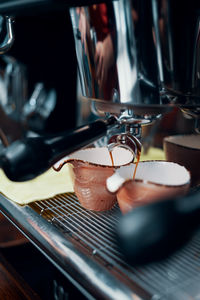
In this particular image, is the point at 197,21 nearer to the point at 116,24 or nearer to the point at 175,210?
the point at 116,24

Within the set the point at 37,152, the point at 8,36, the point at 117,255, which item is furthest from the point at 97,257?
the point at 8,36

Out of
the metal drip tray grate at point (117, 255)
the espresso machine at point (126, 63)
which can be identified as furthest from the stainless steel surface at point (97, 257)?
the espresso machine at point (126, 63)

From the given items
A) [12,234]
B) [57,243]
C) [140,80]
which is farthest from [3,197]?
[140,80]

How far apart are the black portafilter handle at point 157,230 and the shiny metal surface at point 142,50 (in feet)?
0.48

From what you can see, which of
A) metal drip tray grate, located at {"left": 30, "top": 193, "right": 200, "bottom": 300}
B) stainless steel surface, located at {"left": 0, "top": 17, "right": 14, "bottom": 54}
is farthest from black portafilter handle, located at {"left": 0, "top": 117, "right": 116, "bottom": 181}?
stainless steel surface, located at {"left": 0, "top": 17, "right": 14, "bottom": 54}

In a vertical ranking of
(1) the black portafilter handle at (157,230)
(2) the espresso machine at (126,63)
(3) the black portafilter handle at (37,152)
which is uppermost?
(2) the espresso machine at (126,63)

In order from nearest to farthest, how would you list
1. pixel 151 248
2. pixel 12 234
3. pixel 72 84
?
1. pixel 151 248
2. pixel 12 234
3. pixel 72 84

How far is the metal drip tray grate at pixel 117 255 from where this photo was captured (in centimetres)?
34

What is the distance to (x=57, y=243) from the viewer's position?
0.42 metres

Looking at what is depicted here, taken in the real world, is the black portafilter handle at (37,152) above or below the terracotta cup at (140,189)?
above

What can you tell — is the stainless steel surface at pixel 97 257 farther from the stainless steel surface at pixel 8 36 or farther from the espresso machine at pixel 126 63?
the stainless steel surface at pixel 8 36

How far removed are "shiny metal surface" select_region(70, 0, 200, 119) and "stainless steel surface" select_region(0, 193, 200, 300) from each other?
168 millimetres

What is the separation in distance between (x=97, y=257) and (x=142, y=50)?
24 centimetres

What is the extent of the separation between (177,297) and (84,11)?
333 millimetres
